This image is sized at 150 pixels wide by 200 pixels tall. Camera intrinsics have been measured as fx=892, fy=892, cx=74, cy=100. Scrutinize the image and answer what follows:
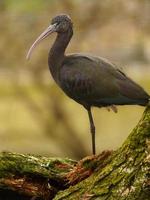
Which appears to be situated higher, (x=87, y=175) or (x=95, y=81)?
(x=95, y=81)

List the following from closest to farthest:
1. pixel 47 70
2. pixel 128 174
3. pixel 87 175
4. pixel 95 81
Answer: pixel 128 174 < pixel 87 175 < pixel 95 81 < pixel 47 70

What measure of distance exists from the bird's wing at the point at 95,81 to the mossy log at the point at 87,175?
114 inches

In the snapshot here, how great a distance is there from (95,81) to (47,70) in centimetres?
1134

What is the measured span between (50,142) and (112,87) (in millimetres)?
14065

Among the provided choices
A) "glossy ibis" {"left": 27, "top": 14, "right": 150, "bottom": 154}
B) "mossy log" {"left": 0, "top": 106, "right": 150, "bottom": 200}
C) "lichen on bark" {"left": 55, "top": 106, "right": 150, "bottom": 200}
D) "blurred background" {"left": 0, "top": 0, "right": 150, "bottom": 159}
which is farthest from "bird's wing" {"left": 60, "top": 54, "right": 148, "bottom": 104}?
"blurred background" {"left": 0, "top": 0, "right": 150, "bottom": 159}

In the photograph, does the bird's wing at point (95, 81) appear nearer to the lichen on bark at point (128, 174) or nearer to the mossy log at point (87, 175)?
the mossy log at point (87, 175)

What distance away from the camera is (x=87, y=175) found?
267 inches

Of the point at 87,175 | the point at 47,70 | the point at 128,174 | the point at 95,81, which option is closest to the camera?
the point at 128,174

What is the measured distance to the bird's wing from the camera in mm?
10141

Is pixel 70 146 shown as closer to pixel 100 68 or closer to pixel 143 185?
pixel 100 68

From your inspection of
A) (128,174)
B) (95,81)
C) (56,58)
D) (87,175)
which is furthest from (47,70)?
(128,174)

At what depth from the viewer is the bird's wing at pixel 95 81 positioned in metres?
10.1

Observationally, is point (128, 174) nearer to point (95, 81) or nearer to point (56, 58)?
point (95, 81)

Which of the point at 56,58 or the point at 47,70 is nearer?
the point at 56,58
